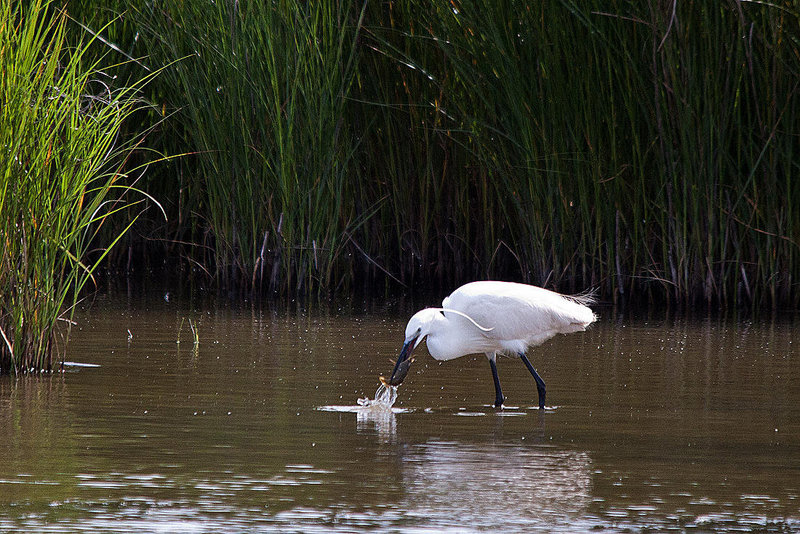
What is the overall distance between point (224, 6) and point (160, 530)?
A: 24.9 feet

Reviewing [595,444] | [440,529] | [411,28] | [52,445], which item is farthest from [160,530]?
[411,28]

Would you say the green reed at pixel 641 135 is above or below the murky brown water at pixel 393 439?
above

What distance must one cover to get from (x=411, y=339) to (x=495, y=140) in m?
4.98

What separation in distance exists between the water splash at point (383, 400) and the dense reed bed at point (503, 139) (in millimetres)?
4302

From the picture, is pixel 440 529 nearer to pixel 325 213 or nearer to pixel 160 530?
pixel 160 530

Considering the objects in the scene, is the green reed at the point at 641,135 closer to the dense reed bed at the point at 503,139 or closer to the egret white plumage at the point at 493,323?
the dense reed bed at the point at 503,139

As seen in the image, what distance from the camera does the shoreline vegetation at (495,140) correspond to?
1016 centimetres

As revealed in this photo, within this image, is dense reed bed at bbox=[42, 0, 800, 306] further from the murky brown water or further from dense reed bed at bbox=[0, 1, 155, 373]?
dense reed bed at bbox=[0, 1, 155, 373]

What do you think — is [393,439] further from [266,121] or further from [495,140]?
[266,121]

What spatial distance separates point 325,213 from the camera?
450 inches

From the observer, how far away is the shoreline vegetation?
1016 centimetres

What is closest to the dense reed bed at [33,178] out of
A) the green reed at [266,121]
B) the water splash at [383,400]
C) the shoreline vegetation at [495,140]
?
the water splash at [383,400]

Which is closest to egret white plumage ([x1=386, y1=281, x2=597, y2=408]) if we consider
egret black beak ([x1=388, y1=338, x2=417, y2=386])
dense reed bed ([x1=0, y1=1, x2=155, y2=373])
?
egret black beak ([x1=388, y1=338, x2=417, y2=386])

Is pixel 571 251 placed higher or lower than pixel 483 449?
higher
